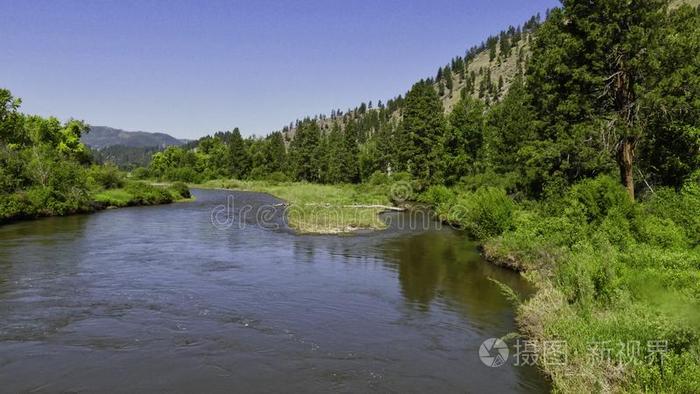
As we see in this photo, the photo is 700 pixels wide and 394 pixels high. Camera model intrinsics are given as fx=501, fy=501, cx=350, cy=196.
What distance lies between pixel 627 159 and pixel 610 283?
44.9ft

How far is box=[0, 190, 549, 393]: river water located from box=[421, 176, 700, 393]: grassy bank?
5.40 feet

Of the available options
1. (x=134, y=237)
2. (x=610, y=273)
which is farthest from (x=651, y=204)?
(x=134, y=237)

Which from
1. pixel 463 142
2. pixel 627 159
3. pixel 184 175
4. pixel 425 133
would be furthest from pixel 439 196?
pixel 184 175

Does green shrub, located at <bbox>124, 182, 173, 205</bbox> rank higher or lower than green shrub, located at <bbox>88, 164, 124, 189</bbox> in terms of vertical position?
lower

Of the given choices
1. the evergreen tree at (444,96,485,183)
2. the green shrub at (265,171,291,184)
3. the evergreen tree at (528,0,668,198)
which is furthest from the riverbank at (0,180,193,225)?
the evergreen tree at (528,0,668,198)

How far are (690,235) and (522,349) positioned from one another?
28.1 feet

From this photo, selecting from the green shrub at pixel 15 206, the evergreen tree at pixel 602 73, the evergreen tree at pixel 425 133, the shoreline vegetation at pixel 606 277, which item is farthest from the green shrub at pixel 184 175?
the evergreen tree at pixel 602 73

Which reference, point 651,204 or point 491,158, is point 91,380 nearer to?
point 651,204

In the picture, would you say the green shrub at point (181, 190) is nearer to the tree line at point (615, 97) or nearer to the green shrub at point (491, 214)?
the tree line at point (615, 97)

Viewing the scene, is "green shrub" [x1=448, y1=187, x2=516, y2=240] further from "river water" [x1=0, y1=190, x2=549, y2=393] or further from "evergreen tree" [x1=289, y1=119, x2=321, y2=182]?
"evergreen tree" [x1=289, y1=119, x2=321, y2=182]

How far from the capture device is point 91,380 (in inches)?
543

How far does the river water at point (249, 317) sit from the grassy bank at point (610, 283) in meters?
1.65

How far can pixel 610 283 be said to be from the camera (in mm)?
16359

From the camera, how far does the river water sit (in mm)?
14117
